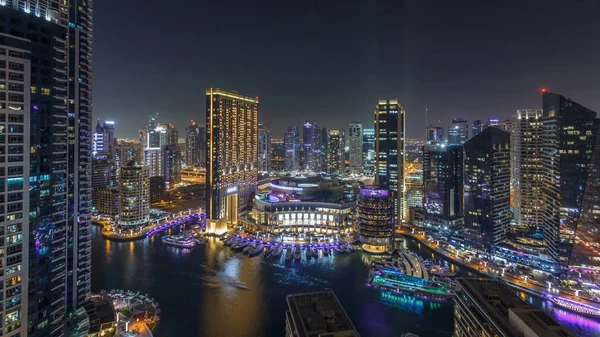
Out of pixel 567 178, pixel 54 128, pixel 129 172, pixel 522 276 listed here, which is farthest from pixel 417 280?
pixel 129 172

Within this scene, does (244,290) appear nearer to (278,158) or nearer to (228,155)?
(228,155)

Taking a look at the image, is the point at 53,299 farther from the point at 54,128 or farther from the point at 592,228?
the point at 592,228

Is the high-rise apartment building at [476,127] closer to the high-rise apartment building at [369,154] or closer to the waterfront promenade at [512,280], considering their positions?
the high-rise apartment building at [369,154]

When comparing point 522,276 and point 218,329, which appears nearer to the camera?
point 218,329

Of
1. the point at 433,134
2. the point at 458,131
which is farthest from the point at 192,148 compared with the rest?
the point at 458,131

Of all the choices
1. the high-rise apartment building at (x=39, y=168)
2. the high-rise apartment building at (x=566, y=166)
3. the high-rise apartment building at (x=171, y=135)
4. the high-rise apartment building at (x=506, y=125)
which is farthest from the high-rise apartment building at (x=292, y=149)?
the high-rise apartment building at (x=39, y=168)
